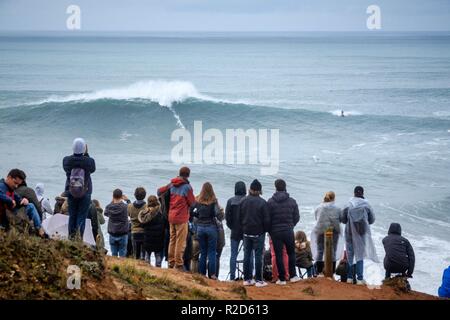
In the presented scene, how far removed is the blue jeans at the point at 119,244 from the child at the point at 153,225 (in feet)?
1.02

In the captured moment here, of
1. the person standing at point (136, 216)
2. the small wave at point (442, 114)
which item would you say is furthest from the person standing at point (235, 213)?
the small wave at point (442, 114)

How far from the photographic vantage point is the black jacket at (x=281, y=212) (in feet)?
32.1

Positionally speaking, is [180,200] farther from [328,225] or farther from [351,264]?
[351,264]

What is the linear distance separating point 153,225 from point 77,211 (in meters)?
1.36

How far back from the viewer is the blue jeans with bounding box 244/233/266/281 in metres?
9.87

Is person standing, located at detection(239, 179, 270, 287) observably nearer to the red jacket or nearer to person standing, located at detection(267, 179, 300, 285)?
person standing, located at detection(267, 179, 300, 285)

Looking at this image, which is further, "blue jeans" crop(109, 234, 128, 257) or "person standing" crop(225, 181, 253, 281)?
"blue jeans" crop(109, 234, 128, 257)

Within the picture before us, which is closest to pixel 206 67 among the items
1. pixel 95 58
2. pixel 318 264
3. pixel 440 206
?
pixel 95 58

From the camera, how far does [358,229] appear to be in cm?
1023

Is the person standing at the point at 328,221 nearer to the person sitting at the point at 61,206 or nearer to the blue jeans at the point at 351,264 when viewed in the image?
the blue jeans at the point at 351,264

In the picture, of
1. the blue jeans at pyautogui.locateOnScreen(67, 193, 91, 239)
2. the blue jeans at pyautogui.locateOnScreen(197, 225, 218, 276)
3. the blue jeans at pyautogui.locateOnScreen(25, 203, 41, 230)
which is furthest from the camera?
the blue jeans at pyautogui.locateOnScreen(197, 225, 218, 276)

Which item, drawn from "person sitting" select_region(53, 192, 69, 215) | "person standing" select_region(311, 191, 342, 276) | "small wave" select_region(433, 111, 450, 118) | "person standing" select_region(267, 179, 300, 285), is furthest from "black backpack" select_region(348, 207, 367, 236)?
"small wave" select_region(433, 111, 450, 118)

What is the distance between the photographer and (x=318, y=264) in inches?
420
